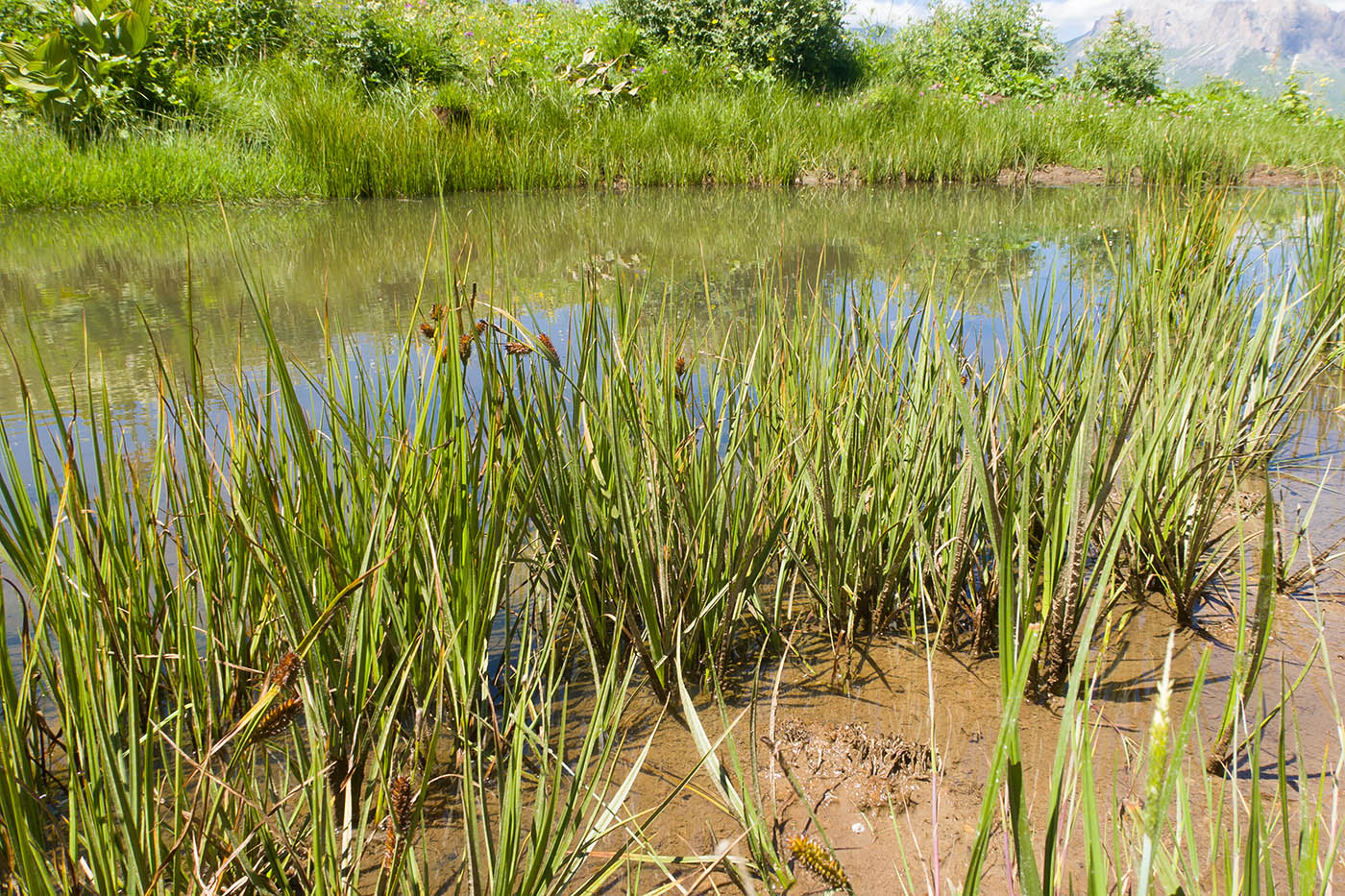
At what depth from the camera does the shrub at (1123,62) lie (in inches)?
604

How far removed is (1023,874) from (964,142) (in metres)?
10.0

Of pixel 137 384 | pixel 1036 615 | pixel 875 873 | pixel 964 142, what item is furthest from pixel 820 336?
pixel 964 142

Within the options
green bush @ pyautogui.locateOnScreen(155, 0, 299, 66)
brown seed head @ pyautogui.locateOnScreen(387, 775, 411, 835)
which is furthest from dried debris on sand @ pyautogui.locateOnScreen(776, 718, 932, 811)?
green bush @ pyautogui.locateOnScreen(155, 0, 299, 66)

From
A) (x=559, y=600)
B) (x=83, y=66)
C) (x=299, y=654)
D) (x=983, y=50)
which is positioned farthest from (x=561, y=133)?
(x=983, y=50)

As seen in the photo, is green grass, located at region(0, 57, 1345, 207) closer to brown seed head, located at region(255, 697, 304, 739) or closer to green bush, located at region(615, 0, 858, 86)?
green bush, located at region(615, 0, 858, 86)

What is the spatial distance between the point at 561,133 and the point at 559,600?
874cm

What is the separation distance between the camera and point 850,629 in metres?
1.47

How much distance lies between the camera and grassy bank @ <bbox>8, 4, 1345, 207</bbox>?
292 inches

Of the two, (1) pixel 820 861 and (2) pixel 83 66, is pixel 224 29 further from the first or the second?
(1) pixel 820 861

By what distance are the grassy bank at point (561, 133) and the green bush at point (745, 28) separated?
64 centimetres

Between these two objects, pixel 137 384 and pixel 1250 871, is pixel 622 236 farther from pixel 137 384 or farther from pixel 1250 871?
pixel 1250 871

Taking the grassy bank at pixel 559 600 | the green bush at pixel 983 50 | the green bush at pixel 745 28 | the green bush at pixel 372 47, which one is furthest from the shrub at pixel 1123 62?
the grassy bank at pixel 559 600

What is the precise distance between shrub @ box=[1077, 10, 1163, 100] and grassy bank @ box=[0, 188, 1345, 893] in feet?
52.3

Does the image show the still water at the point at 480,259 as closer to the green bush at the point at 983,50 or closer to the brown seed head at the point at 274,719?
A: the brown seed head at the point at 274,719
